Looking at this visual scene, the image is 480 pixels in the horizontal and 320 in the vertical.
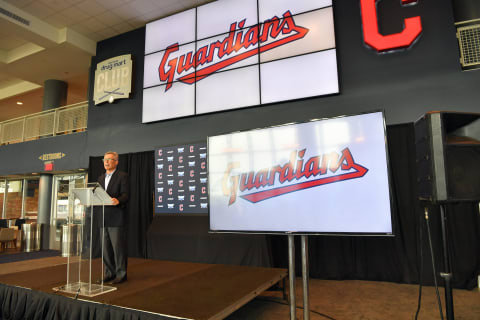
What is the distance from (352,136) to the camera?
226 centimetres

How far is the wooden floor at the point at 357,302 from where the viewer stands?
115 inches

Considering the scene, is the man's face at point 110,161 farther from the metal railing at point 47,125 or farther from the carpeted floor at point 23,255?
the metal railing at point 47,125

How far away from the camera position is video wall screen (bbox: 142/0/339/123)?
4926 millimetres

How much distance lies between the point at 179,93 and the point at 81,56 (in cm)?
392

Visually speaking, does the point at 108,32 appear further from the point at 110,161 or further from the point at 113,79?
the point at 110,161

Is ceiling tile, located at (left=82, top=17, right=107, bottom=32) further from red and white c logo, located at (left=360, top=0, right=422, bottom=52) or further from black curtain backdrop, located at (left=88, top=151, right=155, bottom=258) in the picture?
red and white c logo, located at (left=360, top=0, right=422, bottom=52)

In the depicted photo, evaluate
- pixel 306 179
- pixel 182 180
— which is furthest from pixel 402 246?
pixel 182 180

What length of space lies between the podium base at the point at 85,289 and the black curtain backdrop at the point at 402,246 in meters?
2.16

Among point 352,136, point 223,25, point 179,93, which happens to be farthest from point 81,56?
point 352,136

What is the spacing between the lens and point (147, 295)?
8.44ft

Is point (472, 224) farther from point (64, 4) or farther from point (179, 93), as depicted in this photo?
point (64, 4)

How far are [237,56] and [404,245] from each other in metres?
4.09

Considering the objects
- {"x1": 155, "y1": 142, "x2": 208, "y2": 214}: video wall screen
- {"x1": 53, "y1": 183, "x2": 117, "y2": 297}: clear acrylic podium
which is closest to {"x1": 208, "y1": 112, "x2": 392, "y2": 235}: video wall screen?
{"x1": 53, "y1": 183, "x2": 117, "y2": 297}: clear acrylic podium

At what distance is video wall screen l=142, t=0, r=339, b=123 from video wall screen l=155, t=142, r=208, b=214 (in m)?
0.85
